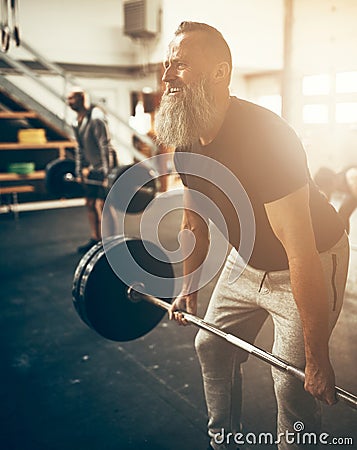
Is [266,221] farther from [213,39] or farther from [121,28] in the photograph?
[121,28]

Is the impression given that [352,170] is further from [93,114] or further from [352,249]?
[93,114]

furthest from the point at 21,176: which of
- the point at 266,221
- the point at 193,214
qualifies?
the point at 266,221

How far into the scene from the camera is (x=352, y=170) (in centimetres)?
233

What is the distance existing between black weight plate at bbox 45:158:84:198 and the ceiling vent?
2356mm

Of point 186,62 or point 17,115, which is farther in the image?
point 17,115

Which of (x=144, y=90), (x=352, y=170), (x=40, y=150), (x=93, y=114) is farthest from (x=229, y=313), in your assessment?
(x=144, y=90)

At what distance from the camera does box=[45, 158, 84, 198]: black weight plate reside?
4211mm

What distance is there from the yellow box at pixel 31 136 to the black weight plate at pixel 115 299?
4279 millimetres

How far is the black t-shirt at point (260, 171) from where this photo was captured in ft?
3.18

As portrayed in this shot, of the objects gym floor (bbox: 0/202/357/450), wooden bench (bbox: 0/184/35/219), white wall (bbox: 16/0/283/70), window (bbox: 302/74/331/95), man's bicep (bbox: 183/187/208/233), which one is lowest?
gym floor (bbox: 0/202/357/450)

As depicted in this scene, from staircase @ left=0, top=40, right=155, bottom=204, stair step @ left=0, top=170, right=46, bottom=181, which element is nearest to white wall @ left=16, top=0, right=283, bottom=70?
staircase @ left=0, top=40, right=155, bottom=204

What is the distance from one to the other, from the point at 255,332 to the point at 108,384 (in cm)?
74

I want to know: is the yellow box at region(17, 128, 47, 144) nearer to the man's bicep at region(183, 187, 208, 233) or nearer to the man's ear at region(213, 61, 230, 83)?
the man's bicep at region(183, 187, 208, 233)

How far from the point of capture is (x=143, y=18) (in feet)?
18.8
